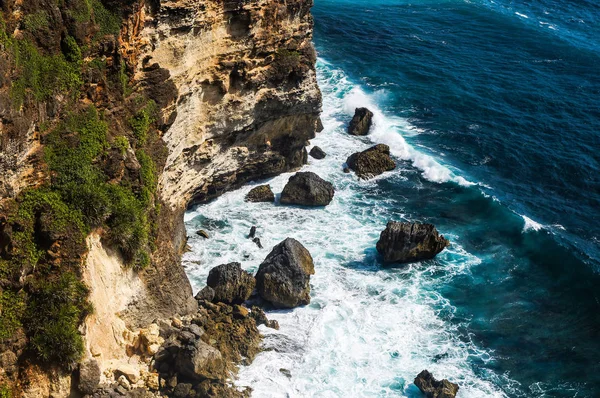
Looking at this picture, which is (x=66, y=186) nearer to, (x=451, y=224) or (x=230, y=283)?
(x=230, y=283)

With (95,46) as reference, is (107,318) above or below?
below

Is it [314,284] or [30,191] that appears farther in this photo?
[314,284]

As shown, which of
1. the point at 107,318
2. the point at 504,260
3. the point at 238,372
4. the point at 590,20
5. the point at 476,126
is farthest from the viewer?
the point at 590,20

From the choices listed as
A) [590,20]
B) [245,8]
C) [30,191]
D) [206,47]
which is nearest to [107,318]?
[30,191]

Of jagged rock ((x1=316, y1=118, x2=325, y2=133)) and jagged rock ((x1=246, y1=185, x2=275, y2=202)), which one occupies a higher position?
jagged rock ((x1=316, y1=118, x2=325, y2=133))

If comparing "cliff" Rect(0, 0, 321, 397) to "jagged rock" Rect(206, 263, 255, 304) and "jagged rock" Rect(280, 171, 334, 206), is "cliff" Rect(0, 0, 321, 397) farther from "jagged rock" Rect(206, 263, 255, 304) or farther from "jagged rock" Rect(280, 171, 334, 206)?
"jagged rock" Rect(280, 171, 334, 206)

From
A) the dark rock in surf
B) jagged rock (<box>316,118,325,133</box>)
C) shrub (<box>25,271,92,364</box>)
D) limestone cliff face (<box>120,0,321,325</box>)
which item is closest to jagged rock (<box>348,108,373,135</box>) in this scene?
jagged rock (<box>316,118,325,133</box>)

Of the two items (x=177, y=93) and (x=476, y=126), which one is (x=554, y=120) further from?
(x=177, y=93)

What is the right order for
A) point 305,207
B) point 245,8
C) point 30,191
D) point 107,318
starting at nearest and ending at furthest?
point 30,191 < point 107,318 < point 245,8 < point 305,207
